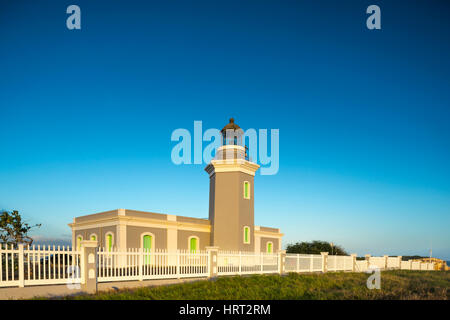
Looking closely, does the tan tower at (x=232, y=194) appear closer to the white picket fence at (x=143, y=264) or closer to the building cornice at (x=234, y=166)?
the building cornice at (x=234, y=166)

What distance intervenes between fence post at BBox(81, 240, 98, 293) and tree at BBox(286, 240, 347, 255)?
2294 cm

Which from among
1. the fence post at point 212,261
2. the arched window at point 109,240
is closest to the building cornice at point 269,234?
the arched window at point 109,240

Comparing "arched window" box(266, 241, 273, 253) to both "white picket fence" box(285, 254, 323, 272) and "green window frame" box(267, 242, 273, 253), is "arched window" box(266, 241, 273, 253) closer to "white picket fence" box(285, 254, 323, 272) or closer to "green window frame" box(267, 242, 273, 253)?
"green window frame" box(267, 242, 273, 253)

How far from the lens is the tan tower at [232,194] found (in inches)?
776

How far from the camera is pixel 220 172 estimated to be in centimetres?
2031

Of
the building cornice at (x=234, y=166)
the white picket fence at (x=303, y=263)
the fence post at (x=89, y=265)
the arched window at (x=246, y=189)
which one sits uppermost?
the building cornice at (x=234, y=166)

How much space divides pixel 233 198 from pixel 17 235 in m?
11.3

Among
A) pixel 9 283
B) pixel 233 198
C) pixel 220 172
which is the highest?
pixel 220 172

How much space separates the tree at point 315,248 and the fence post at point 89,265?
22.9m

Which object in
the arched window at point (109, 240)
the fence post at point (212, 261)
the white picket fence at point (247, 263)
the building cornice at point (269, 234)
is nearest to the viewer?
the fence post at point (212, 261)

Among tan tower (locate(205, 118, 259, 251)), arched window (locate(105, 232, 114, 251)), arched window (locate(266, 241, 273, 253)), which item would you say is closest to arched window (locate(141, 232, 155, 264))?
arched window (locate(105, 232, 114, 251))
